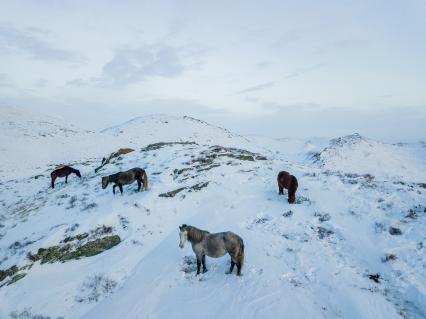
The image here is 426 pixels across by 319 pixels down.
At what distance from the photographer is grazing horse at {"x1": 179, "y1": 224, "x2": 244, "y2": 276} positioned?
35.2ft

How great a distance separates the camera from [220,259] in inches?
482

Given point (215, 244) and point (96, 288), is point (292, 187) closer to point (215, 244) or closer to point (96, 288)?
point (215, 244)

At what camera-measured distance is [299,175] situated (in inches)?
826

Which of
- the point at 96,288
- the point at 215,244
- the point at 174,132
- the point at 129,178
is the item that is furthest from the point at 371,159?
the point at 96,288

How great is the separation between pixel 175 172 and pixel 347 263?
1432cm

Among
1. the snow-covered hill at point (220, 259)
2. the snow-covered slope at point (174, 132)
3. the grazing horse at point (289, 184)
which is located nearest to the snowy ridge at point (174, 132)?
the snow-covered slope at point (174, 132)

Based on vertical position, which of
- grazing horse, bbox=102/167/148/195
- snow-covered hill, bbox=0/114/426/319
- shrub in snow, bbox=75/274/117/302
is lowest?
shrub in snow, bbox=75/274/117/302

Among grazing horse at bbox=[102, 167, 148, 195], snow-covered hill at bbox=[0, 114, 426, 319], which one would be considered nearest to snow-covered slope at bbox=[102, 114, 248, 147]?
snow-covered hill at bbox=[0, 114, 426, 319]

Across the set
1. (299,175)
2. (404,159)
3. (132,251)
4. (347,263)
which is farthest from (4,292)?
(404,159)

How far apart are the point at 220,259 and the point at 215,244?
1720mm

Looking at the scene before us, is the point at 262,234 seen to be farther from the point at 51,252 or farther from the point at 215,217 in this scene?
the point at 51,252

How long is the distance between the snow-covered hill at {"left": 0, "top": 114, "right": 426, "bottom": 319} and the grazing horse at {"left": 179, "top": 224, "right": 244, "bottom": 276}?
2.37 feet

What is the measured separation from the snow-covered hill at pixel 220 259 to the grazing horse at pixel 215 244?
0.72 meters

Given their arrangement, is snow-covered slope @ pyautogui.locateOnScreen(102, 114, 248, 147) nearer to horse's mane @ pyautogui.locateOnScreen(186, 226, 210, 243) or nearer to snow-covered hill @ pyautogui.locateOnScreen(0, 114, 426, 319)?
snow-covered hill @ pyautogui.locateOnScreen(0, 114, 426, 319)
